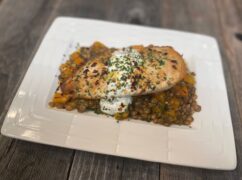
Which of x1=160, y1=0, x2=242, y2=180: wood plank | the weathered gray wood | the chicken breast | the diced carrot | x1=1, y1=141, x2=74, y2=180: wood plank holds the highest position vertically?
the chicken breast

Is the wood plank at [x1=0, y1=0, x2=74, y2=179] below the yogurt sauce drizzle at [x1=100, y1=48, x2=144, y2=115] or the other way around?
below

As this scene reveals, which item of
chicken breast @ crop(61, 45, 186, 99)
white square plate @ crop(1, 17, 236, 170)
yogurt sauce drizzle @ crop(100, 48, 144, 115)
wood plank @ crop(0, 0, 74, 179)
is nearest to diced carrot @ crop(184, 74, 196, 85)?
white square plate @ crop(1, 17, 236, 170)

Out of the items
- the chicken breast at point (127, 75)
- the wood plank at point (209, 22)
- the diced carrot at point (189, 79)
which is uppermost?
the chicken breast at point (127, 75)

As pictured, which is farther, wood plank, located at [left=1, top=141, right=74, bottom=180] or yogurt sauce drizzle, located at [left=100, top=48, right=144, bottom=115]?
yogurt sauce drizzle, located at [left=100, top=48, right=144, bottom=115]

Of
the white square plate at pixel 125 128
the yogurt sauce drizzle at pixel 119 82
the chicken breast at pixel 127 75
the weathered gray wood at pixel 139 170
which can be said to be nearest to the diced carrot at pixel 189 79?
the white square plate at pixel 125 128

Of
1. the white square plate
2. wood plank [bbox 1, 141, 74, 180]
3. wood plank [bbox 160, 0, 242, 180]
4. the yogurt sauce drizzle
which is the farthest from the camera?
wood plank [bbox 160, 0, 242, 180]

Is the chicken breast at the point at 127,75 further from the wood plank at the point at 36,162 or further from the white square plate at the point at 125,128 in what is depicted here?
the wood plank at the point at 36,162

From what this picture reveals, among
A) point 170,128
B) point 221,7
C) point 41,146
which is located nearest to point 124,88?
point 170,128

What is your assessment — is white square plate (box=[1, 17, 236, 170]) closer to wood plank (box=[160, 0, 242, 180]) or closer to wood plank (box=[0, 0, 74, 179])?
wood plank (box=[0, 0, 74, 179])
